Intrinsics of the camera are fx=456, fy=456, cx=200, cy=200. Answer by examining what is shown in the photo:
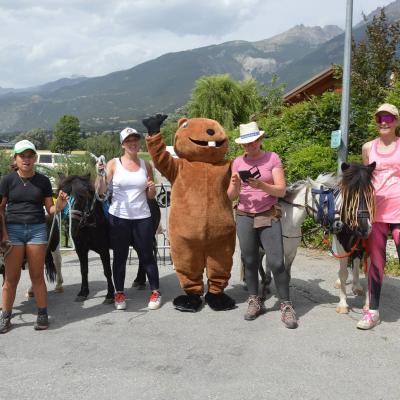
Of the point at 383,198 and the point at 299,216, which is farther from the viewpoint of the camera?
→ the point at 299,216

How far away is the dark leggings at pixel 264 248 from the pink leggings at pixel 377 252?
830 mm

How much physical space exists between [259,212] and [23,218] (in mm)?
2314

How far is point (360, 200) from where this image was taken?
415 cm

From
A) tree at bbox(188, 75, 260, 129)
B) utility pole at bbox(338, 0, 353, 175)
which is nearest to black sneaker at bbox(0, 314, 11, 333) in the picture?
utility pole at bbox(338, 0, 353, 175)

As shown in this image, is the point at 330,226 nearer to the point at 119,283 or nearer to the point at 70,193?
the point at 119,283

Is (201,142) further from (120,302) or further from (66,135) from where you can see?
(66,135)

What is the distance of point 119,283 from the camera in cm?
516

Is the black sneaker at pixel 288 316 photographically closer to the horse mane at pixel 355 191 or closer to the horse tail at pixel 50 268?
the horse mane at pixel 355 191

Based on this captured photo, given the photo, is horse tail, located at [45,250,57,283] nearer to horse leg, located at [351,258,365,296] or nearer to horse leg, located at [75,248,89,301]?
horse leg, located at [75,248,89,301]

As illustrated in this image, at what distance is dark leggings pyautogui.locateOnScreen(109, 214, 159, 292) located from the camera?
499 cm

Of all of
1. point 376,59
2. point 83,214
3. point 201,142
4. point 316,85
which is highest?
point 376,59

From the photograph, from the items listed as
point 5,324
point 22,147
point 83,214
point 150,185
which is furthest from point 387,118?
point 5,324

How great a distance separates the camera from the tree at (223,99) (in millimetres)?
32156

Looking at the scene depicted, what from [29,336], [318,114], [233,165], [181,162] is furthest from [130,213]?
[318,114]
